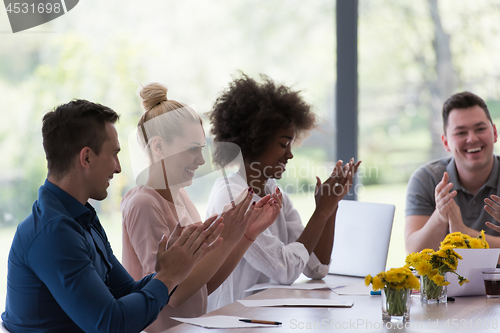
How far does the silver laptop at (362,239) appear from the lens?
2156 mm

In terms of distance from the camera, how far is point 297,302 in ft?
5.22

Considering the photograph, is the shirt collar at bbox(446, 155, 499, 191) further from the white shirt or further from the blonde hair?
the blonde hair

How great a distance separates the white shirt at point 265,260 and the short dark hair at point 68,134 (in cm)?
84

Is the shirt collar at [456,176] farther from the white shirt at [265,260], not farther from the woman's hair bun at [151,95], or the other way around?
the woman's hair bun at [151,95]

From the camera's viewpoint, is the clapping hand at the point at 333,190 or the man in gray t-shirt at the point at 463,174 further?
the man in gray t-shirt at the point at 463,174

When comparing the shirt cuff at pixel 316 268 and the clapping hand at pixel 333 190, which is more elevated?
the clapping hand at pixel 333 190

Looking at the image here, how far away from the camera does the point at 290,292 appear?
5.86ft

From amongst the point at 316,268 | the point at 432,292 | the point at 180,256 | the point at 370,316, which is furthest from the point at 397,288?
the point at 316,268

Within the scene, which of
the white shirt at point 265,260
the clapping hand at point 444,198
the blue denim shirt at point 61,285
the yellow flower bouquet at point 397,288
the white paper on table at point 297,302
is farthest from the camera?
the clapping hand at point 444,198

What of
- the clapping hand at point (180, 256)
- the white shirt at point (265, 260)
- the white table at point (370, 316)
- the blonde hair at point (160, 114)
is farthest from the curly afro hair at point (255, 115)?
the clapping hand at point (180, 256)

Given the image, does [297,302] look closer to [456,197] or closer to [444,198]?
[444,198]

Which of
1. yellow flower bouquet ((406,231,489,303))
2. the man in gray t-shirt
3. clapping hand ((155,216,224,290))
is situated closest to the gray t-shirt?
the man in gray t-shirt

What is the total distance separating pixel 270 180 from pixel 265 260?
604 mm

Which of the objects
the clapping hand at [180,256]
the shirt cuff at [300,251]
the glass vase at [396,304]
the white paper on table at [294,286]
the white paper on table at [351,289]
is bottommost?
the white paper on table at [351,289]
